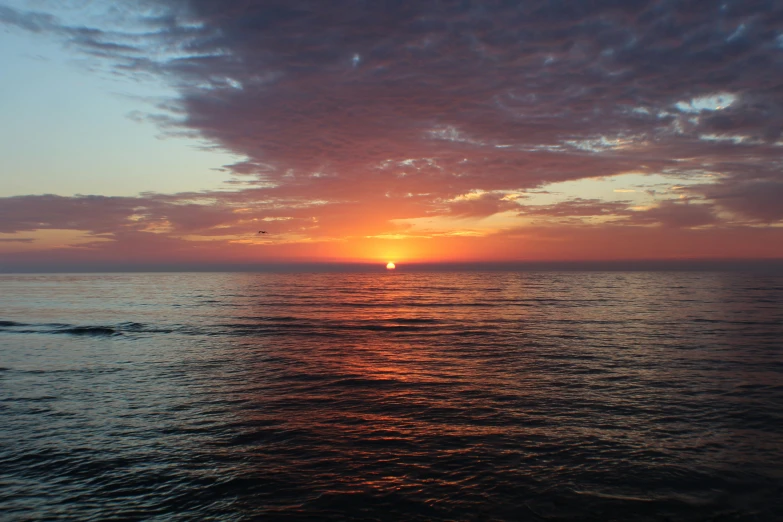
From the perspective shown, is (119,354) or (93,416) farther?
(119,354)

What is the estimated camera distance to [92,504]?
10.8 meters

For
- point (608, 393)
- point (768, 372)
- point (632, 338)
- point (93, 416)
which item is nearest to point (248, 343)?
point (93, 416)

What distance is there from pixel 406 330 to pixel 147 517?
113 ft

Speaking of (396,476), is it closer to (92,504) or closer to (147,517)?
(147,517)

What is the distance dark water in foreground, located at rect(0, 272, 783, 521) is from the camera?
11.0m

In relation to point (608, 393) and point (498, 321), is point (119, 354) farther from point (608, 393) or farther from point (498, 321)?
point (498, 321)

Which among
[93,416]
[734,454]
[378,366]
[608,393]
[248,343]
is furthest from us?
[248,343]

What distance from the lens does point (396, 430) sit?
628 inches

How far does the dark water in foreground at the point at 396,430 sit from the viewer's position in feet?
36.1

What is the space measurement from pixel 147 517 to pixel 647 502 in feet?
35.5

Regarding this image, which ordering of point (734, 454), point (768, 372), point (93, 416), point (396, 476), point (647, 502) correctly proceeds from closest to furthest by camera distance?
1. point (647, 502)
2. point (396, 476)
3. point (734, 454)
4. point (93, 416)
5. point (768, 372)

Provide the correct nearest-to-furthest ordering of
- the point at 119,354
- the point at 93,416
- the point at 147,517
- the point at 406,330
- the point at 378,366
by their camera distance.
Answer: the point at 147,517 → the point at 93,416 → the point at 378,366 → the point at 119,354 → the point at 406,330

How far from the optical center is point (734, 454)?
13633mm

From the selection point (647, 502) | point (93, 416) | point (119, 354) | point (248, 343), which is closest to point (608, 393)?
point (647, 502)
